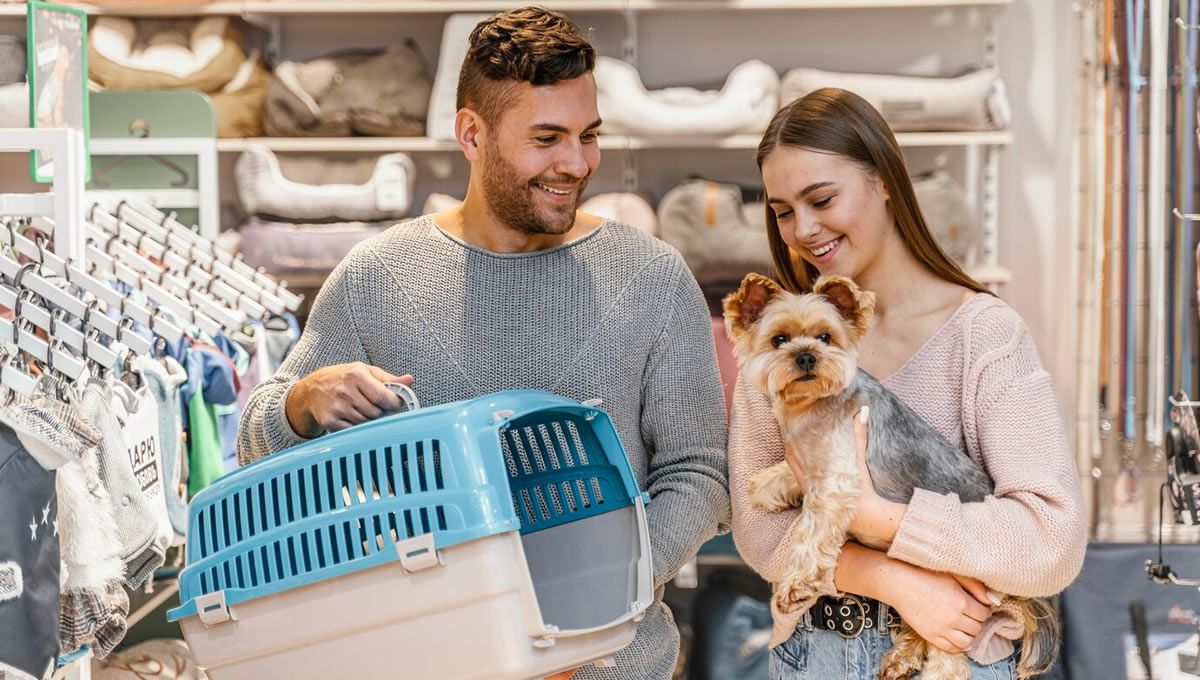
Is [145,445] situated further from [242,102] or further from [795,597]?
[242,102]

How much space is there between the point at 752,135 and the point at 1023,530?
2481 mm

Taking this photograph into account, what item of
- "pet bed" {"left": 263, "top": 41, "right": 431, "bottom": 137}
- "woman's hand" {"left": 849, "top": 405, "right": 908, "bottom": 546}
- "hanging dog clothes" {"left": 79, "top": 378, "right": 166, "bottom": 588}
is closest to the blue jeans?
"woman's hand" {"left": 849, "top": 405, "right": 908, "bottom": 546}

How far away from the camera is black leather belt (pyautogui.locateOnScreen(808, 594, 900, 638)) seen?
159cm

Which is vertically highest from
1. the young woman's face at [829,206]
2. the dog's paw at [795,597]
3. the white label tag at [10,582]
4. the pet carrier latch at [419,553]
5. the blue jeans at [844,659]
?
the young woman's face at [829,206]

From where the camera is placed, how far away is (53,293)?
1.88 metres

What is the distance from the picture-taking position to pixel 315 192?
3811 mm

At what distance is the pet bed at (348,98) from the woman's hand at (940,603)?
8.92ft

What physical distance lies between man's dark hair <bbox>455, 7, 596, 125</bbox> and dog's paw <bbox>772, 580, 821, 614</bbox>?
2.41ft

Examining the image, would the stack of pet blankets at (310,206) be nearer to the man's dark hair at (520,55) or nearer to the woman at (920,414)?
the man's dark hair at (520,55)

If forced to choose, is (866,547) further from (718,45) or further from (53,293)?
(718,45)

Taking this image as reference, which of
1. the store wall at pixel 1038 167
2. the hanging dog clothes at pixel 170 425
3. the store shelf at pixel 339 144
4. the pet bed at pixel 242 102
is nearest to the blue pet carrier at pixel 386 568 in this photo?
the hanging dog clothes at pixel 170 425

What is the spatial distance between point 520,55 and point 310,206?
89.8 inches

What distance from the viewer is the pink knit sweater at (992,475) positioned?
4.81ft

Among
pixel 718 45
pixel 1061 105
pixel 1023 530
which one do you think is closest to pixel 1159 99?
pixel 1061 105
